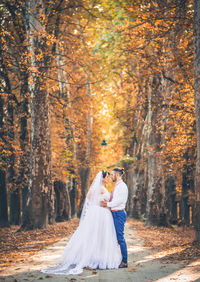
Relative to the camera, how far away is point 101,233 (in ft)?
26.8

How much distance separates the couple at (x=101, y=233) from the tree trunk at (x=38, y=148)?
7.40 metres

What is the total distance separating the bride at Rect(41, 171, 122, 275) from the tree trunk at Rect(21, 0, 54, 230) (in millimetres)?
7384

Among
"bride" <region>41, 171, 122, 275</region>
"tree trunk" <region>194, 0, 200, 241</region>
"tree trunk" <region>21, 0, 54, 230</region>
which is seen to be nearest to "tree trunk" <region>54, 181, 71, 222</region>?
"tree trunk" <region>21, 0, 54, 230</region>

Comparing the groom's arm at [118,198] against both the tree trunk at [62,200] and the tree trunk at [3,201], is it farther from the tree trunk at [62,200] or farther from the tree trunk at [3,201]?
the tree trunk at [62,200]

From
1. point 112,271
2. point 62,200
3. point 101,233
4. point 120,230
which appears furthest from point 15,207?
point 112,271

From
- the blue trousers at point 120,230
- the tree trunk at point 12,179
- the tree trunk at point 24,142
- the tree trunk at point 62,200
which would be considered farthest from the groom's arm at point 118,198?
the tree trunk at point 62,200

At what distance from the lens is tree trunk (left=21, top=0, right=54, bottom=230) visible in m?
15.4

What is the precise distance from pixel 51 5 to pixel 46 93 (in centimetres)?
413

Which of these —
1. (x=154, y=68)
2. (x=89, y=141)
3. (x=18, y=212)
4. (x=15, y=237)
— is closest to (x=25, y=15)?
(x=154, y=68)

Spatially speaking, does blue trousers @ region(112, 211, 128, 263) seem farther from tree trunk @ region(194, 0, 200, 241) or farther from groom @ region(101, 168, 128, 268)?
tree trunk @ region(194, 0, 200, 241)

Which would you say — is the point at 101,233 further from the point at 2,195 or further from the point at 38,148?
the point at 2,195

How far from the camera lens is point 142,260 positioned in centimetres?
907

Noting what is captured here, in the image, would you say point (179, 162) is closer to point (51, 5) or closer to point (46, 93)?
point (46, 93)

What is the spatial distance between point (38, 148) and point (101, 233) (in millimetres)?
8192
